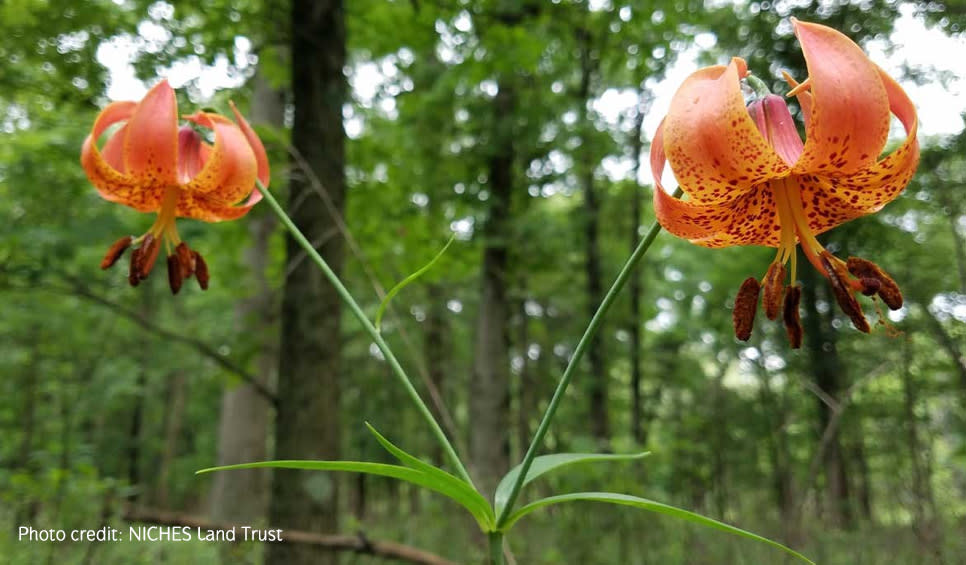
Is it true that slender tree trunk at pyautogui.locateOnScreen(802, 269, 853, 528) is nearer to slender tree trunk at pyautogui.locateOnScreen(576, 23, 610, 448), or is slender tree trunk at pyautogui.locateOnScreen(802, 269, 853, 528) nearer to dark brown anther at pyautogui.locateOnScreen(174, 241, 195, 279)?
slender tree trunk at pyautogui.locateOnScreen(576, 23, 610, 448)

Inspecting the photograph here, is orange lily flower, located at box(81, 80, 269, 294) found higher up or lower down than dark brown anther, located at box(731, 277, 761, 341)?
higher up

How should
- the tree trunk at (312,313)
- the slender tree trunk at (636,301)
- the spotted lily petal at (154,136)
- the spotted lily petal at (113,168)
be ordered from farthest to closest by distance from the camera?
1. the slender tree trunk at (636,301)
2. the tree trunk at (312,313)
3. the spotted lily petal at (113,168)
4. the spotted lily petal at (154,136)

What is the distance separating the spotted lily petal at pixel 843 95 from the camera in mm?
640

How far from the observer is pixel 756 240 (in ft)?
3.01

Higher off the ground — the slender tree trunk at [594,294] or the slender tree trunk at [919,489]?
the slender tree trunk at [594,294]

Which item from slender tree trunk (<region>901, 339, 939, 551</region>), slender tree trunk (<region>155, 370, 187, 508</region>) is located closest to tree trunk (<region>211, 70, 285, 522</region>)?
slender tree trunk (<region>901, 339, 939, 551</region>)

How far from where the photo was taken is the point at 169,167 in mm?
1031

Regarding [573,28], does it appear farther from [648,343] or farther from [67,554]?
[648,343]

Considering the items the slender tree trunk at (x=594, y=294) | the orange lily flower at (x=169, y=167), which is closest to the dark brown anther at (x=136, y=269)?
the orange lily flower at (x=169, y=167)

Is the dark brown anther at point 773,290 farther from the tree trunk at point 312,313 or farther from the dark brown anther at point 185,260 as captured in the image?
the tree trunk at point 312,313

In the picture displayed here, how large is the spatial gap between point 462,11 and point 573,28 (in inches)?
35.8

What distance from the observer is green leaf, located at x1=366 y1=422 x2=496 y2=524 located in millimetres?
750

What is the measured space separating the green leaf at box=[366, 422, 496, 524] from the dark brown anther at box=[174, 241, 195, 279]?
0.51 meters

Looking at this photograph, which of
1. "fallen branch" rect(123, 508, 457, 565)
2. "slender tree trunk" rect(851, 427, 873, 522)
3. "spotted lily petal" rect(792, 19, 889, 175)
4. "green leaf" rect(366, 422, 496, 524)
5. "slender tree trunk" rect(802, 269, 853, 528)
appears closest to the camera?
"spotted lily petal" rect(792, 19, 889, 175)
